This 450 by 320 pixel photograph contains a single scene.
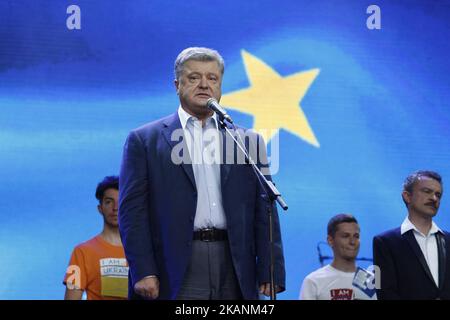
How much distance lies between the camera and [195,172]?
12.2ft

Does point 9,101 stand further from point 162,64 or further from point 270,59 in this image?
point 270,59

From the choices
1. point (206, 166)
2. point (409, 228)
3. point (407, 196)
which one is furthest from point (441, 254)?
point (206, 166)

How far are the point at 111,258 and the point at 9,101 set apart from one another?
1192 mm

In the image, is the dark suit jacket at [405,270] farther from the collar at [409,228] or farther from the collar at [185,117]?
the collar at [185,117]

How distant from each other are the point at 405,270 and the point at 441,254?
25cm

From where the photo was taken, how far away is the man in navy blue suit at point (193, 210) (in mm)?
3576

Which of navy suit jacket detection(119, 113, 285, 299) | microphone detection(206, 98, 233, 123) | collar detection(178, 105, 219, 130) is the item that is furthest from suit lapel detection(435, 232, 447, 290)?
microphone detection(206, 98, 233, 123)

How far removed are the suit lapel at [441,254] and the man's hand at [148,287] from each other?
1.70m

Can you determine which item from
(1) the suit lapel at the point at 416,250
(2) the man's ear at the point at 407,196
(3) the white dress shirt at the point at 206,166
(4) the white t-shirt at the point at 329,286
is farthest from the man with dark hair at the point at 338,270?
(3) the white dress shirt at the point at 206,166

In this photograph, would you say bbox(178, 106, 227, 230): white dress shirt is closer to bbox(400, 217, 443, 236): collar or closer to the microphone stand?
the microphone stand

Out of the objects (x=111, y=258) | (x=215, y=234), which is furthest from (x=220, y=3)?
(x=215, y=234)

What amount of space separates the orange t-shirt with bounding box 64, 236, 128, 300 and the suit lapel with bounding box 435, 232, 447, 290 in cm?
158

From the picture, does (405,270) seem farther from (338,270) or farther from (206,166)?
(206,166)

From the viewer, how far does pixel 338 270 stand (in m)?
5.10
